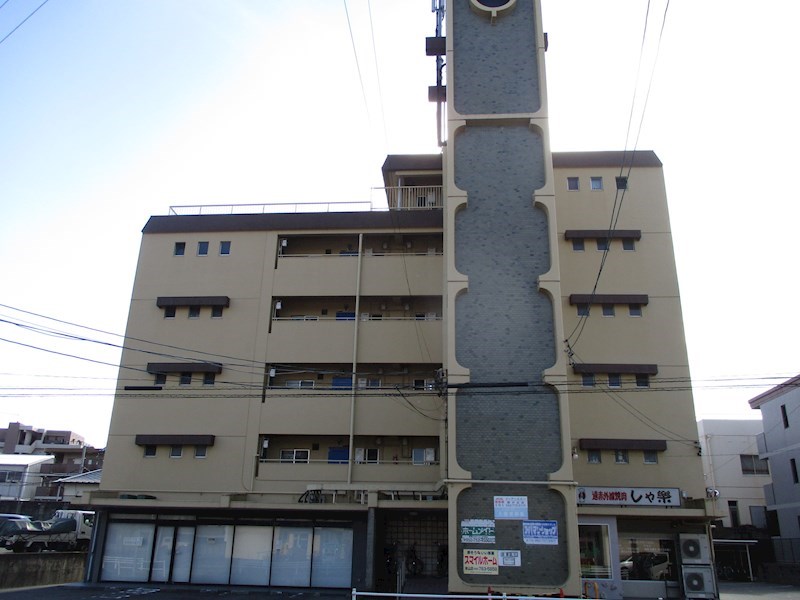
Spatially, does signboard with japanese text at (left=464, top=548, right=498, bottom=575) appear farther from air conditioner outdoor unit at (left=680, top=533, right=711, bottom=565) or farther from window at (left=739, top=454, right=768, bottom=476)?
window at (left=739, top=454, right=768, bottom=476)

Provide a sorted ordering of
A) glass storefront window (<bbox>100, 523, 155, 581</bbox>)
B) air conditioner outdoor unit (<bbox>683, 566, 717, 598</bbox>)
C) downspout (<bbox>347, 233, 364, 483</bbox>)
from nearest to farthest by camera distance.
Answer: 1. air conditioner outdoor unit (<bbox>683, 566, 717, 598</bbox>)
2. glass storefront window (<bbox>100, 523, 155, 581</bbox>)
3. downspout (<bbox>347, 233, 364, 483</bbox>)

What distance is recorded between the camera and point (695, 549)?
2497 cm

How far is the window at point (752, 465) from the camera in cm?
4912

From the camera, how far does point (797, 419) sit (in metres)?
37.6

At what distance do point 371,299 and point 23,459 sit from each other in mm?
45560

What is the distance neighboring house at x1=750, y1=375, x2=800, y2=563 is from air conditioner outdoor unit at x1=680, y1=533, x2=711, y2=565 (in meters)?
14.9

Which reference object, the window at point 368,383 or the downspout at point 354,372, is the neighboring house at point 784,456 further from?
the downspout at point 354,372

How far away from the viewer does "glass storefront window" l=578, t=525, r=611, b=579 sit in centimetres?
2405

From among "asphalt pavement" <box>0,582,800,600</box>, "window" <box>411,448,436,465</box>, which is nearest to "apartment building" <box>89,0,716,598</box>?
"window" <box>411,448,436,465</box>

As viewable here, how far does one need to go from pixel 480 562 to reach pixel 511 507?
6.26 ft

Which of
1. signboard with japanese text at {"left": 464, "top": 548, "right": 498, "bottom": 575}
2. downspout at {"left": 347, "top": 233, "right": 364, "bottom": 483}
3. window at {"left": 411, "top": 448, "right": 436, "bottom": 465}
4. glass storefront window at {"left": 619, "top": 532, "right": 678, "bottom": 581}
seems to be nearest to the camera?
signboard with japanese text at {"left": 464, "top": 548, "right": 498, "bottom": 575}

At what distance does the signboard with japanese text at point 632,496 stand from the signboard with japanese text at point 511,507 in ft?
17.3

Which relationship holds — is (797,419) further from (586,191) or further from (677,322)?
(586,191)

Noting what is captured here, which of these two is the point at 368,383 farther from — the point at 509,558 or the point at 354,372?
the point at 509,558
